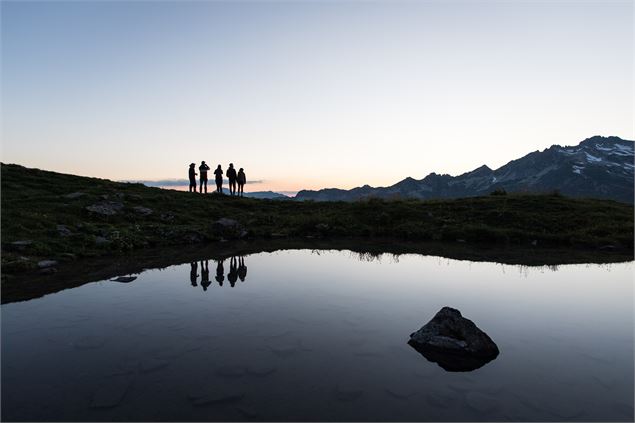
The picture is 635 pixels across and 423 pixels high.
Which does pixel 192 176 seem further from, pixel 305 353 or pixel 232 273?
pixel 305 353

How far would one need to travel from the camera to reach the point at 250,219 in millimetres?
35344

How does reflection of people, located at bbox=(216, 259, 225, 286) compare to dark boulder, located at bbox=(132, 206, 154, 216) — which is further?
dark boulder, located at bbox=(132, 206, 154, 216)

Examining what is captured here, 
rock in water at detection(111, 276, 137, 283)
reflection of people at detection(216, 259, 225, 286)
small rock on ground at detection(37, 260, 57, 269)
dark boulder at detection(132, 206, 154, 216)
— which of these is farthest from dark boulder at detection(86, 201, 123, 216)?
rock in water at detection(111, 276, 137, 283)

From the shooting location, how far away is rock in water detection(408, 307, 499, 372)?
9008 millimetres

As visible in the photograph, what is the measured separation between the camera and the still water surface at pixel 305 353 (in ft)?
22.8

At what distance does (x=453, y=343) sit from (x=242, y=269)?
12.3 m

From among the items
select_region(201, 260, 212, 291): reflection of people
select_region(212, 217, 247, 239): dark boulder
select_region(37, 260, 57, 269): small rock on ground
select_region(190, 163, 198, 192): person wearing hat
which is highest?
select_region(190, 163, 198, 192): person wearing hat

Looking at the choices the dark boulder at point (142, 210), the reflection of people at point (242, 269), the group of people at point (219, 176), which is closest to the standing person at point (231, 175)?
the group of people at point (219, 176)

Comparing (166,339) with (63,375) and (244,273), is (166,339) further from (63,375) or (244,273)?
(244,273)

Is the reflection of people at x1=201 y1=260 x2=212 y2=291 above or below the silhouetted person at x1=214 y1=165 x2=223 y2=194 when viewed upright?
below

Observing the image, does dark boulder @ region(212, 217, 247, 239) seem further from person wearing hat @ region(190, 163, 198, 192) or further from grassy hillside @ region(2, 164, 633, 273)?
person wearing hat @ region(190, 163, 198, 192)

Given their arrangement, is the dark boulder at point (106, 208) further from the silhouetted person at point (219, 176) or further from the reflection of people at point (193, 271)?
the silhouetted person at point (219, 176)

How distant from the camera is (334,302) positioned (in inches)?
535

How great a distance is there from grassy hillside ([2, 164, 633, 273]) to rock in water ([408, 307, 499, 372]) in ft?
64.9
